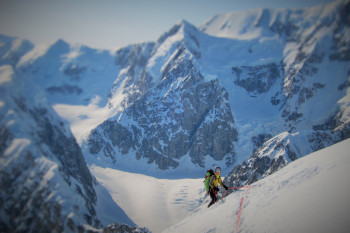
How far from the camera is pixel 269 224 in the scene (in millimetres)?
26062

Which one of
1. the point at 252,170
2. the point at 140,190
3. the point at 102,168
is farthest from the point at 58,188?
the point at 102,168

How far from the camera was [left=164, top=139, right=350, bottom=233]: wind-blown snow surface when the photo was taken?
75.0 feet

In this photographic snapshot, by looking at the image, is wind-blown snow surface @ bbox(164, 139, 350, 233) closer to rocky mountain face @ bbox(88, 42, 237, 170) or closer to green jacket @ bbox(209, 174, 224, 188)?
green jacket @ bbox(209, 174, 224, 188)

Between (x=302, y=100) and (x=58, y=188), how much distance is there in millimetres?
161150

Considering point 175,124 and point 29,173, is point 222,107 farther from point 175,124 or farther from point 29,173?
point 29,173

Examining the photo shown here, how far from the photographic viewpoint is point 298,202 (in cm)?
2609

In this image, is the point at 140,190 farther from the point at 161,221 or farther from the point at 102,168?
the point at 102,168

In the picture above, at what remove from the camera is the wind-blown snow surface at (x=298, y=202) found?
22.9 m

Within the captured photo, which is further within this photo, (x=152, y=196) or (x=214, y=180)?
(x=152, y=196)

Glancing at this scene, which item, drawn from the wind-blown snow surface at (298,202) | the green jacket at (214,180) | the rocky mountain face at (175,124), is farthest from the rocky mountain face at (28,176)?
the rocky mountain face at (175,124)

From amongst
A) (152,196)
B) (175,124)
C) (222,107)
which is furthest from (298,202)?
(175,124)

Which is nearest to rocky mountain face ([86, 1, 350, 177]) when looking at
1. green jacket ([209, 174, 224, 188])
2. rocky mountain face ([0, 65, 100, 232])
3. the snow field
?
the snow field

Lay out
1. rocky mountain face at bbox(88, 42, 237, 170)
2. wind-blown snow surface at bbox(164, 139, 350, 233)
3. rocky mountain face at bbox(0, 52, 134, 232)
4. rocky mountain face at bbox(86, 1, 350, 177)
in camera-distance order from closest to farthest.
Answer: wind-blown snow surface at bbox(164, 139, 350, 233) → rocky mountain face at bbox(0, 52, 134, 232) → rocky mountain face at bbox(86, 1, 350, 177) → rocky mountain face at bbox(88, 42, 237, 170)

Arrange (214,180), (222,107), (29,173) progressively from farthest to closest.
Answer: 1. (222,107)
2. (29,173)
3. (214,180)
